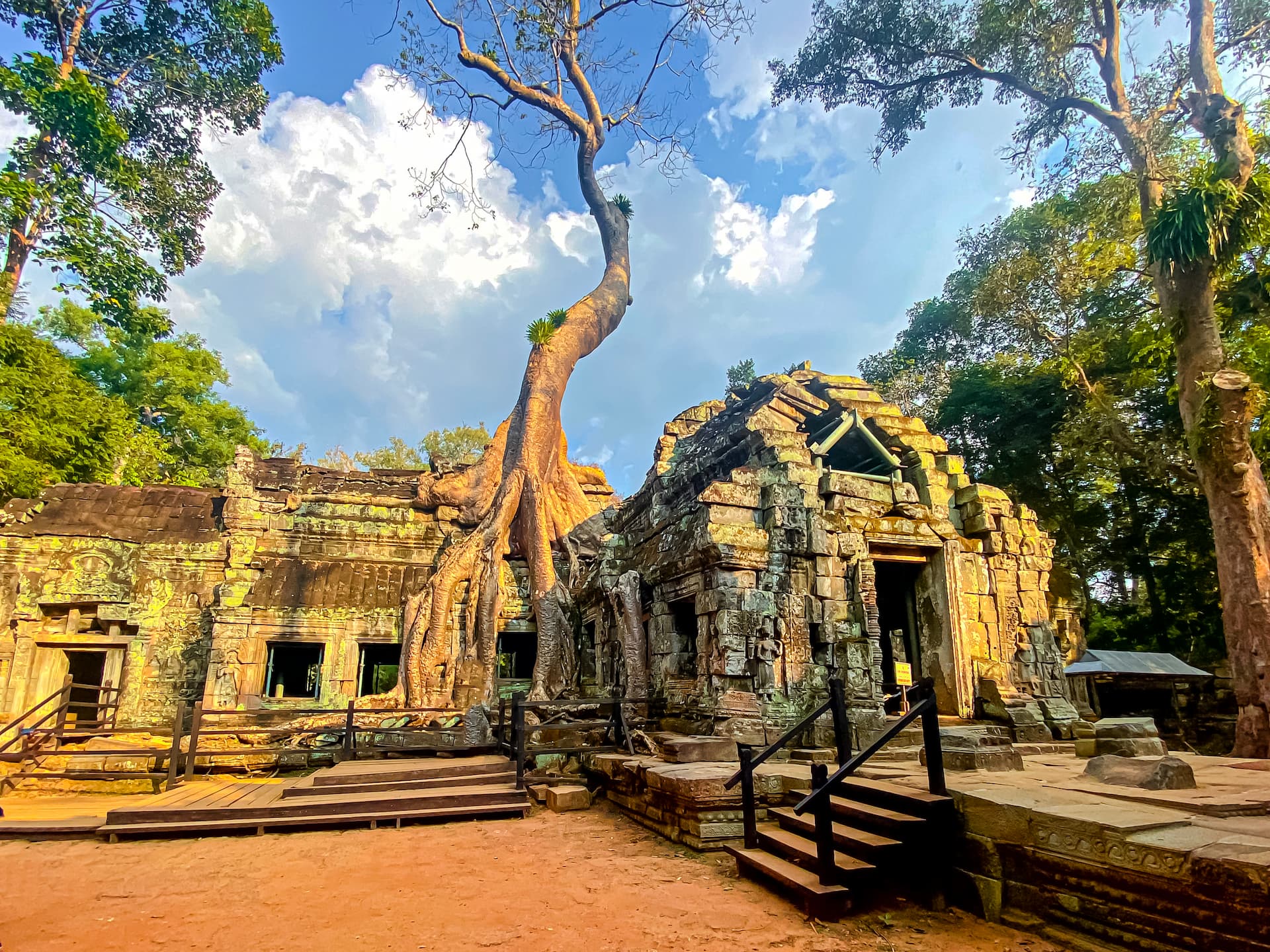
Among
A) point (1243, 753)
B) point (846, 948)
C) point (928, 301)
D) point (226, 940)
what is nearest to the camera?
point (846, 948)

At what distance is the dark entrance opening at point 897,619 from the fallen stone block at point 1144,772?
4.05 metres

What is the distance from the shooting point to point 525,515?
1599cm

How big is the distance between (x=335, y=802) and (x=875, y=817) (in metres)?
5.42

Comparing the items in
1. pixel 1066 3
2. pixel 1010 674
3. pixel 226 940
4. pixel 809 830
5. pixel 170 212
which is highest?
pixel 170 212

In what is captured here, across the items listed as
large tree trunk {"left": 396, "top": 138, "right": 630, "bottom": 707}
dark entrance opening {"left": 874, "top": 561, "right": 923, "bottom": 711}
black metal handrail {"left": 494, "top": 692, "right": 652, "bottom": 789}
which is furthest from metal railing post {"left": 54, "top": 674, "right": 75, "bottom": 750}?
dark entrance opening {"left": 874, "top": 561, "right": 923, "bottom": 711}

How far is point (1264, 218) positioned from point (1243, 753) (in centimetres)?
694

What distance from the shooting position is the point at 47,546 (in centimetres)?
1403

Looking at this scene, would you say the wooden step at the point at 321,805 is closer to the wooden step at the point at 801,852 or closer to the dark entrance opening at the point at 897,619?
the wooden step at the point at 801,852

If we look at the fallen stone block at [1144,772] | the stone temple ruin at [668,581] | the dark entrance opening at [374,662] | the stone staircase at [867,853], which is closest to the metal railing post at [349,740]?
the dark entrance opening at [374,662]

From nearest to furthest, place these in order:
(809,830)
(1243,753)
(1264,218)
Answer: (809,830), (1243,753), (1264,218)

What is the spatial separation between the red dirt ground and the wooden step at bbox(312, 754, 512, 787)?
144 cm

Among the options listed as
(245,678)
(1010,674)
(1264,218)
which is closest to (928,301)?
(1264,218)

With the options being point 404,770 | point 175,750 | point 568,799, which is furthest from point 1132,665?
point 175,750

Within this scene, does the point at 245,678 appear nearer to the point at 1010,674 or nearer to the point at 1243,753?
the point at 1010,674
